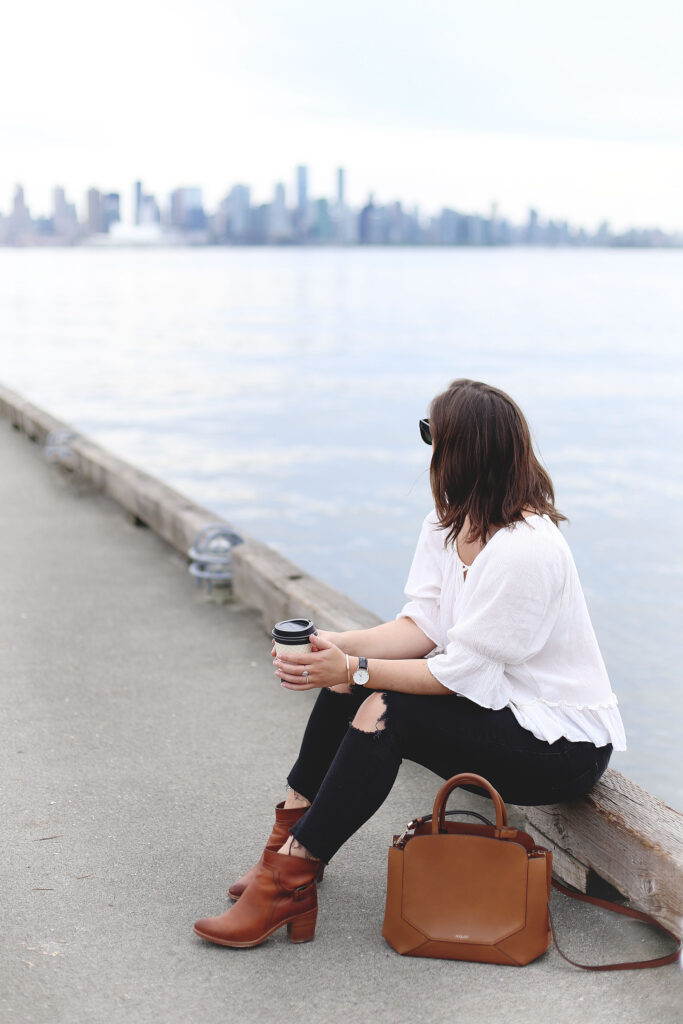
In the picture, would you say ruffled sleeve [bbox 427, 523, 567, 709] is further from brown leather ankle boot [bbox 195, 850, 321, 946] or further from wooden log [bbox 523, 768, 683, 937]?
brown leather ankle boot [bbox 195, 850, 321, 946]

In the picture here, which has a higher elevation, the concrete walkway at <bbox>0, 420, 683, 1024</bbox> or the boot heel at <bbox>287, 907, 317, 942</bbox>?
the boot heel at <bbox>287, 907, 317, 942</bbox>

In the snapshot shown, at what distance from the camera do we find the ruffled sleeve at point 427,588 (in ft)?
9.68

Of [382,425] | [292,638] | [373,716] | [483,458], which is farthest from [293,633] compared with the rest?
[382,425]

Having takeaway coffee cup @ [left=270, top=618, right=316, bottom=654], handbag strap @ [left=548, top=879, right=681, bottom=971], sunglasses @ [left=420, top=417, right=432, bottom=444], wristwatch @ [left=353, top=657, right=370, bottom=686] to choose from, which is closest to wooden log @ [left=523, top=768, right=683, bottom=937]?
handbag strap @ [left=548, top=879, right=681, bottom=971]

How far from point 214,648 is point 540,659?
2424mm

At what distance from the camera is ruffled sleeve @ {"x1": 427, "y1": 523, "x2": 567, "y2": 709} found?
254cm

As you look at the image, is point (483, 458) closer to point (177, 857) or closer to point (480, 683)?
point (480, 683)

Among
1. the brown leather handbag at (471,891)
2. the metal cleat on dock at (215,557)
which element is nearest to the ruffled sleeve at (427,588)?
the brown leather handbag at (471,891)

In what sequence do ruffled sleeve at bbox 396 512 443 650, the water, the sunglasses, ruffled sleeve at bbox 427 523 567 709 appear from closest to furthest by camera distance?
ruffled sleeve at bbox 427 523 567 709, the sunglasses, ruffled sleeve at bbox 396 512 443 650, the water

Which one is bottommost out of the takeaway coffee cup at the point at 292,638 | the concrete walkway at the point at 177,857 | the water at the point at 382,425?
the water at the point at 382,425

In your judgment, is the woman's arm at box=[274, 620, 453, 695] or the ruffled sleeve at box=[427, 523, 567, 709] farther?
the woman's arm at box=[274, 620, 453, 695]

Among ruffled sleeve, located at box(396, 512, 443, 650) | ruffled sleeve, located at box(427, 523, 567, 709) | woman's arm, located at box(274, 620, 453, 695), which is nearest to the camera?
ruffled sleeve, located at box(427, 523, 567, 709)

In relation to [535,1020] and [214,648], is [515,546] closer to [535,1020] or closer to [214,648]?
[535,1020]

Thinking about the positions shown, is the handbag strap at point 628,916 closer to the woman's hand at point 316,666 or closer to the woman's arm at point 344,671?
the woman's arm at point 344,671
